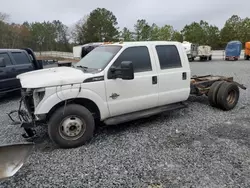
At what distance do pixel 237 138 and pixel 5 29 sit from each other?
4599 centimetres

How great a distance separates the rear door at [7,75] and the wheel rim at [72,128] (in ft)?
15.7

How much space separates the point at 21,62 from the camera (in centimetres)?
834

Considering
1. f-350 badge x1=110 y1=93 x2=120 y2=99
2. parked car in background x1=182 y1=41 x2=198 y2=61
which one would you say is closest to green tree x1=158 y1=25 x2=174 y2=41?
parked car in background x1=182 y1=41 x2=198 y2=61

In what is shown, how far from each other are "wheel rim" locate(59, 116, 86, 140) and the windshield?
3.54ft

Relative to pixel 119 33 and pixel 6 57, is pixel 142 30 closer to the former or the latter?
pixel 119 33

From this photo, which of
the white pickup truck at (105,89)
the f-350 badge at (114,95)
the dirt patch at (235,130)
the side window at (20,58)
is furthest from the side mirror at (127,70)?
the side window at (20,58)

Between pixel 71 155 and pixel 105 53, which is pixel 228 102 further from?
pixel 71 155

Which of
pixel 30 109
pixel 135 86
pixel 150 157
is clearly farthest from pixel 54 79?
pixel 150 157

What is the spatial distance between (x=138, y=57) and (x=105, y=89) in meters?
1.04

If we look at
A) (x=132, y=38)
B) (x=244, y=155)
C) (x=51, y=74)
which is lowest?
(x=244, y=155)

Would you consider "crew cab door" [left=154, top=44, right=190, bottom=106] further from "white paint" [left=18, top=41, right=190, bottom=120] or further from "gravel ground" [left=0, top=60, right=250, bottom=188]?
"gravel ground" [left=0, top=60, right=250, bottom=188]

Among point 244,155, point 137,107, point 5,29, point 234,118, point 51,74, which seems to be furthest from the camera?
point 5,29

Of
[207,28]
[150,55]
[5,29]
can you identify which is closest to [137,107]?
[150,55]

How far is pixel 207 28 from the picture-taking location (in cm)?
5438
